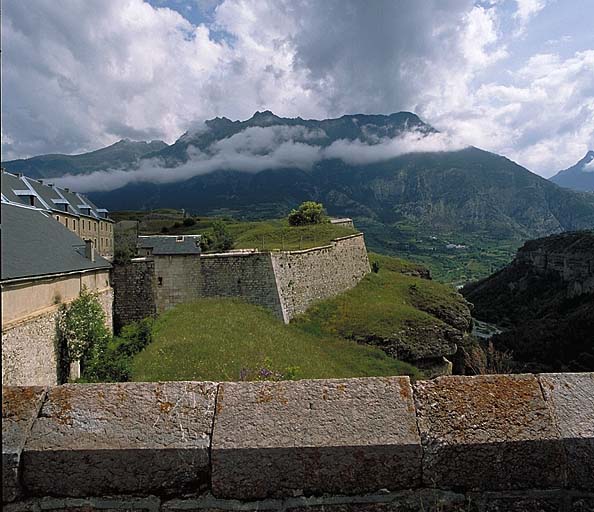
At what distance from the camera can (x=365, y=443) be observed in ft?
8.05

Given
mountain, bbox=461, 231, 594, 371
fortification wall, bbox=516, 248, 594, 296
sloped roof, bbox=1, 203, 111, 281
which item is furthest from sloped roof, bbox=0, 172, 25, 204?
fortification wall, bbox=516, 248, 594, 296

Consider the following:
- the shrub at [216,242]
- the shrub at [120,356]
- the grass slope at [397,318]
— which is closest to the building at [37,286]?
the shrub at [120,356]

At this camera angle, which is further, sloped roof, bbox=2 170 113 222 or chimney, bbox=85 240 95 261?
sloped roof, bbox=2 170 113 222

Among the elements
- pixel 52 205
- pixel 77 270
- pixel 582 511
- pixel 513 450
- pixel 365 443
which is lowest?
pixel 582 511

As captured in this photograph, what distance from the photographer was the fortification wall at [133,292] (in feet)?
89.0

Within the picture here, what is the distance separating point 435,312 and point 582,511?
1247 inches

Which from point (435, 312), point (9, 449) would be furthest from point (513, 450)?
point (435, 312)

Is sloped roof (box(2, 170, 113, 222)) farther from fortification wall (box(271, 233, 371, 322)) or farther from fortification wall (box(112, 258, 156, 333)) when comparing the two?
fortification wall (box(271, 233, 371, 322))

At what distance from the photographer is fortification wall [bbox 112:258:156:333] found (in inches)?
1068

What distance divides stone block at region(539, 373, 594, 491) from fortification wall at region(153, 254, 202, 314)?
24.1 meters

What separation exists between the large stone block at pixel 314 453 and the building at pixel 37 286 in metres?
14.0

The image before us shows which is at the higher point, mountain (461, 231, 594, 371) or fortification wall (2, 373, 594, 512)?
mountain (461, 231, 594, 371)

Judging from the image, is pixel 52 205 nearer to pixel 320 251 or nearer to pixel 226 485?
pixel 320 251

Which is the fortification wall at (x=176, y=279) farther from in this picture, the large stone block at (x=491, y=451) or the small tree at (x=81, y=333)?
the large stone block at (x=491, y=451)
